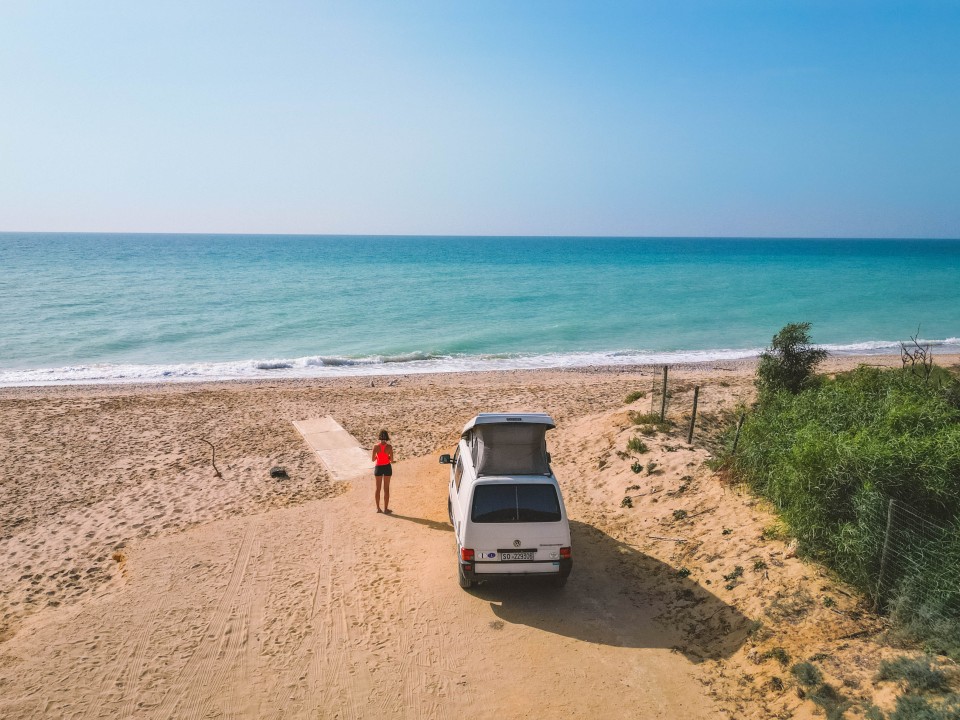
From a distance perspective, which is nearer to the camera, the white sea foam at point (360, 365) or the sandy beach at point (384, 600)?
the sandy beach at point (384, 600)

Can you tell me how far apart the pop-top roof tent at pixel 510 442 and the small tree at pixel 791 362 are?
742 cm

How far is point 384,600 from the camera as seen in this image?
8.95m

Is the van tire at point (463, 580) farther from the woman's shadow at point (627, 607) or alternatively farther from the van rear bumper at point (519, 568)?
the van rear bumper at point (519, 568)

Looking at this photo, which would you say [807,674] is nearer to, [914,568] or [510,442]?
[914,568]

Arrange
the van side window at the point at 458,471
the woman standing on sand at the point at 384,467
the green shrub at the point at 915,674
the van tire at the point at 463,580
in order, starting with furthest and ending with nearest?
the woman standing on sand at the point at 384,467
the van side window at the point at 458,471
the van tire at the point at 463,580
the green shrub at the point at 915,674

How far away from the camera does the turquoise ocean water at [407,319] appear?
3219 cm

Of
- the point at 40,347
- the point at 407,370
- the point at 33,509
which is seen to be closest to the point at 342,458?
the point at 33,509

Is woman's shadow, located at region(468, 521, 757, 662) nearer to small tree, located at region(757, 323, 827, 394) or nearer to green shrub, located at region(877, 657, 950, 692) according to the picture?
green shrub, located at region(877, 657, 950, 692)

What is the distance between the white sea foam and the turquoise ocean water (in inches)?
4.7

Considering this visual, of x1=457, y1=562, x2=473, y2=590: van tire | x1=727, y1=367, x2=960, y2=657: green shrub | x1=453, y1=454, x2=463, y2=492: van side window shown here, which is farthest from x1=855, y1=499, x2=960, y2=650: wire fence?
x1=453, y1=454, x2=463, y2=492: van side window

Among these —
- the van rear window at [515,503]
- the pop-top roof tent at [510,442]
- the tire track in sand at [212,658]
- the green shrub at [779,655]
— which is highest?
the pop-top roof tent at [510,442]

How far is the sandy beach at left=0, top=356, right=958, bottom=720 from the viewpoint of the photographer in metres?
6.89

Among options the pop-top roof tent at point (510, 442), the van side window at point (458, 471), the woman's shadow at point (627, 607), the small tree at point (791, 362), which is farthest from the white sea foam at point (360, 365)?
the woman's shadow at point (627, 607)

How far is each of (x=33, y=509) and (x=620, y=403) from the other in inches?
642
